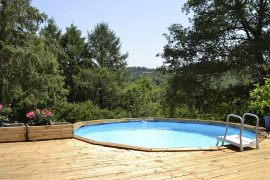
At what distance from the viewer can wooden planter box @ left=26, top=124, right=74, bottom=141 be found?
472 cm

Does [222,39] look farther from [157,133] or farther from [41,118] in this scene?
[41,118]

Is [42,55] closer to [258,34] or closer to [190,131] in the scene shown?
[190,131]

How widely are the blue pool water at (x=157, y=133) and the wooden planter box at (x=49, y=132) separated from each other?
275 centimetres

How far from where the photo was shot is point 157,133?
8766 mm

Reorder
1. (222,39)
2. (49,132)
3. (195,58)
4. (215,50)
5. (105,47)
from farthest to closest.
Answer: (105,47)
(195,58)
(215,50)
(222,39)
(49,132)

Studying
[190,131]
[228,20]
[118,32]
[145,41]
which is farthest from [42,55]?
[118,32]

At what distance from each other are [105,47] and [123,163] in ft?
70.5

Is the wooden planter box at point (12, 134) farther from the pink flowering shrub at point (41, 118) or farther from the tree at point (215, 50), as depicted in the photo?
the tree at point (215, 50)

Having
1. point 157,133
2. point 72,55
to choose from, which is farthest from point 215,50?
point 72,55

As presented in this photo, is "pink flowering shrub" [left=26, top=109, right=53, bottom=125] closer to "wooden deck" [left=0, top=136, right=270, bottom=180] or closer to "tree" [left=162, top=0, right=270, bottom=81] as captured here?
"wooden deck" [left=0, top=136, right=270, bottom=180]

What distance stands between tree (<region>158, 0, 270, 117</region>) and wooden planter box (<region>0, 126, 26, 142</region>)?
8.20 metres

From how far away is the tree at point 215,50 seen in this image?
10.4 m

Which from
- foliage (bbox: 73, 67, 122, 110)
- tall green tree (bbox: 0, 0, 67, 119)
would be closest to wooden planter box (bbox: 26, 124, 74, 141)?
tall green tree (bbox: 0, 0, 67, 119)

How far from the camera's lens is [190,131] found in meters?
8.93
